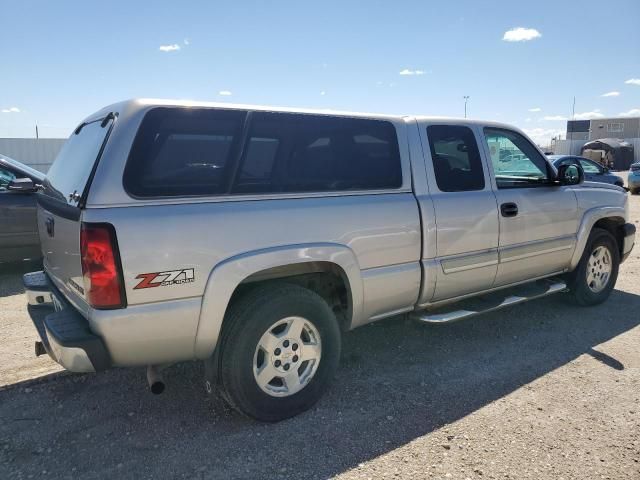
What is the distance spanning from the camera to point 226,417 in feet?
10.3

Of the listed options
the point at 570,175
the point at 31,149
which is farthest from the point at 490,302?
the point at 31,149

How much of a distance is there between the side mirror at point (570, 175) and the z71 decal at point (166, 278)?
365cm

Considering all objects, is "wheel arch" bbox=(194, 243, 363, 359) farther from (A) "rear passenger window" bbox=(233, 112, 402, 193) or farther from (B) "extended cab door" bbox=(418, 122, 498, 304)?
(B) "extended cab door" bbox=(418, 122, 498, 304)

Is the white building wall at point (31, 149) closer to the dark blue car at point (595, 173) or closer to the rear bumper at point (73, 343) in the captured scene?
the dark blue car at point (595, 173)

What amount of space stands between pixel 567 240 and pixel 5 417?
487 cm

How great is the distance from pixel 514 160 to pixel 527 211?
1.92ft

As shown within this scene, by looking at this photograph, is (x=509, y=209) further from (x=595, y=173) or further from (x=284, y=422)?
(x=595, y=173)

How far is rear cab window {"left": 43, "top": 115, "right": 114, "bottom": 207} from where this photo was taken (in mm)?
2654

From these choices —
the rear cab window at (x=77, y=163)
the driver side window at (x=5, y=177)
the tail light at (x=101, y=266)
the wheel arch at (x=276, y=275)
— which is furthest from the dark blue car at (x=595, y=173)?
the tail light at (x=101, y=266)

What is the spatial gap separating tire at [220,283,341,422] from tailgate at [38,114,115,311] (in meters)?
0.87

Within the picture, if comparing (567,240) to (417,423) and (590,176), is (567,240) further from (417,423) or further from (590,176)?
(590,176)

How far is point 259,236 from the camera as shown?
9.14 ft

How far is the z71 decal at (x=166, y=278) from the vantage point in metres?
2.48

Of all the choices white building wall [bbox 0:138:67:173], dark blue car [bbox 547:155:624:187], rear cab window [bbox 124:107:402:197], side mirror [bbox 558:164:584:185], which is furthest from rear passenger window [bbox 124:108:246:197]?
white building wall [bbox 0:138:67:173]
